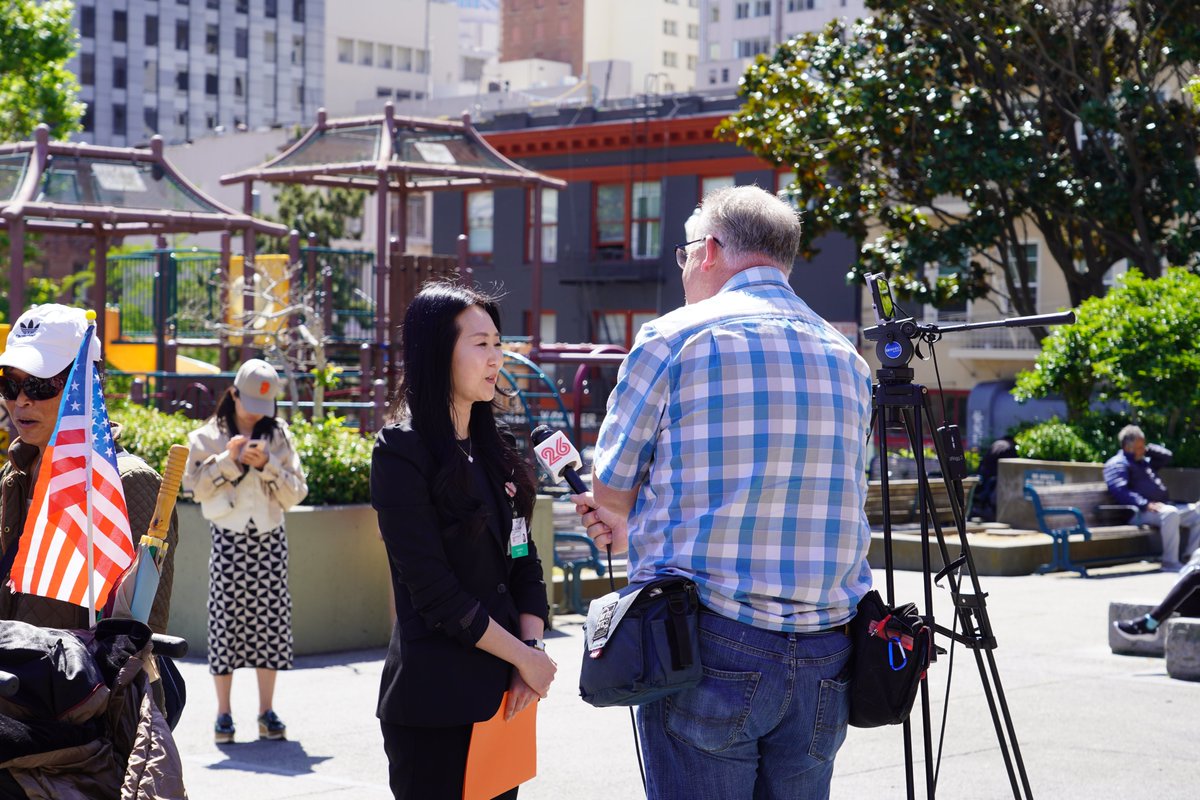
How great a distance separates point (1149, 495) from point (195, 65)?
108672mm

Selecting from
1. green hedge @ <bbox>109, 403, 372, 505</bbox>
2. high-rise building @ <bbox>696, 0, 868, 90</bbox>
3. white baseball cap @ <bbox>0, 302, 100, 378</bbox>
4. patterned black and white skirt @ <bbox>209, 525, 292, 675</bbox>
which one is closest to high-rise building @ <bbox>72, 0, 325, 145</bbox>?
high-rise building @ <bbox>696, 0, 868, 90</bbox>

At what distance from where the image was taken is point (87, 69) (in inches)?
4402

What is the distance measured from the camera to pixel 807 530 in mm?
3553

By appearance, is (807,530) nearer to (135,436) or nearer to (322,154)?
(135,436)

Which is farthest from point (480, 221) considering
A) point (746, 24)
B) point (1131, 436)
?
point (746, 24)

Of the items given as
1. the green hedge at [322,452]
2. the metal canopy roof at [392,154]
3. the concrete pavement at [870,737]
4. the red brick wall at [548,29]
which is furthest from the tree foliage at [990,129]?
the red brick wall at [548,29]

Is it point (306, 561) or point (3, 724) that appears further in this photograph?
point (306, 561)

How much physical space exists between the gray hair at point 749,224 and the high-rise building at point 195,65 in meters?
110

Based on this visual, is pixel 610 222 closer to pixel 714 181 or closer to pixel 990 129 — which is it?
pixel 714 181

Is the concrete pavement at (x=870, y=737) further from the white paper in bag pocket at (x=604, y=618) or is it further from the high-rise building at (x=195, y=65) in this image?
the high-rise building at (x=195, y=65)

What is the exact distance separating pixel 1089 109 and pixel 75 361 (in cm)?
2075

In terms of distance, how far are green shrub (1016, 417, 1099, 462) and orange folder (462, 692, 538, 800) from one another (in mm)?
16259

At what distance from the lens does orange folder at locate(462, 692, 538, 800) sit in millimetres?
4004

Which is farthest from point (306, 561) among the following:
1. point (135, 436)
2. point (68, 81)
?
point (68, 81)
